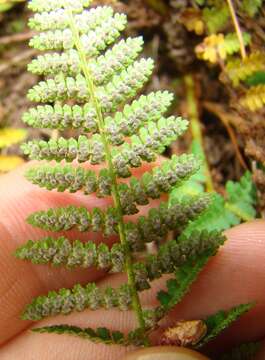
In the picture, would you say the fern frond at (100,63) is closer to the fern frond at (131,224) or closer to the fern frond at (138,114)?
the fern frond at (138,114)

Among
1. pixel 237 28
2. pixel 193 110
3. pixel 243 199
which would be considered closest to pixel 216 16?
pixel 237 28

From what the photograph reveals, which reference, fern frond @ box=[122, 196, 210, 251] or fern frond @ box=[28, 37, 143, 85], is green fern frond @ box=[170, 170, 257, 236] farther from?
fern frond @ box=[28, 37, 143, 85]

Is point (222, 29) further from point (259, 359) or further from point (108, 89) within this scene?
point (259, 359)

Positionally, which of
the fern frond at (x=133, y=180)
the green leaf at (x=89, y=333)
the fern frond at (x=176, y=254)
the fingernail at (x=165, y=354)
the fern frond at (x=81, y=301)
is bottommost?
the fingernail at (x=165, y=354)

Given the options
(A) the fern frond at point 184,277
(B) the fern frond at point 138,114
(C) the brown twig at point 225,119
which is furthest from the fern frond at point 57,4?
(C) the brown twig at point 225,119

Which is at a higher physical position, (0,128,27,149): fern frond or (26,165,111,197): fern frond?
(0,128,27,149): fern frond

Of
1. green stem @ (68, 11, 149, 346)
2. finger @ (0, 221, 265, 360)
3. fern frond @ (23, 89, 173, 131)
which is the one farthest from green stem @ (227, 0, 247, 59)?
green stem @ (68, 11, 149, 346)
